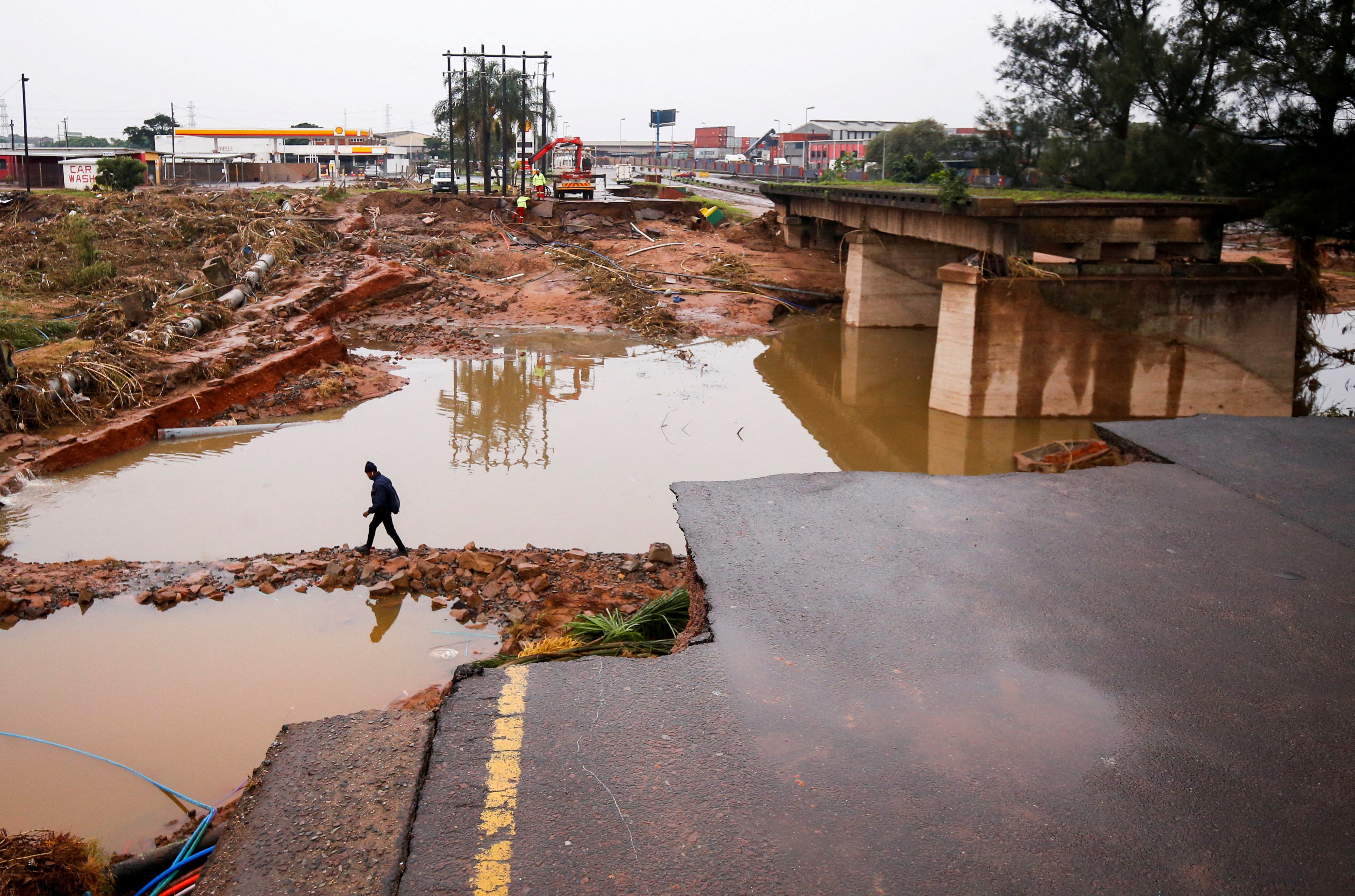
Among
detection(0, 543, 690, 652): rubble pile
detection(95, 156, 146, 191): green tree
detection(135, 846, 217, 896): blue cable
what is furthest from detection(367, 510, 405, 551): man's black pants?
detection(95, 156, 146, 191): green tree

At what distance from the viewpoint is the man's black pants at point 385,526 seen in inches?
422

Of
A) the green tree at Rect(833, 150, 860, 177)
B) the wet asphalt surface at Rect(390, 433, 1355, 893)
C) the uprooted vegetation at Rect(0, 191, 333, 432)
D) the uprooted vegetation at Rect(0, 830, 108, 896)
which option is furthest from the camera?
the green tree at Rect(833, 150, 860, 177)

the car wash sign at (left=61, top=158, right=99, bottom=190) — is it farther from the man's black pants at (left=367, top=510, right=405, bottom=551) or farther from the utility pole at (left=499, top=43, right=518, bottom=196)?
the man's black pants at (left=367, top=510, right=405, bottom=551)

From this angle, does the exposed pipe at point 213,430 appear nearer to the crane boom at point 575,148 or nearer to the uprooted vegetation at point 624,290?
the uprooted vegetation at point 624,290

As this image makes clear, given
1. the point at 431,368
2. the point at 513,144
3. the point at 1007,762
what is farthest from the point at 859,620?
the point at 513,144

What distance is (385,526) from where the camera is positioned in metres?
10.9

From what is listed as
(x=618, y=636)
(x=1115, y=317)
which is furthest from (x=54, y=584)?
(x=1115, y=317)

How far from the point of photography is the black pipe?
5277 mm

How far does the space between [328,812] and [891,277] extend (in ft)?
88.1

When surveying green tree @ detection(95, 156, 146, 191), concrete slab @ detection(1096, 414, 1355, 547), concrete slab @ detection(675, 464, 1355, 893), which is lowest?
concrete slab @ detection(675, 464, 1355, 893)

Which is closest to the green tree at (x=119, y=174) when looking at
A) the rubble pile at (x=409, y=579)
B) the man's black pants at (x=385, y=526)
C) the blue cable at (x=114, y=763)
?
the rubble pile at (x=409, y=579)

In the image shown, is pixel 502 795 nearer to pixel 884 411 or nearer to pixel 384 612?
pixel 384 612

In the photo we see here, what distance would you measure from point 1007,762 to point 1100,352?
15.8 m

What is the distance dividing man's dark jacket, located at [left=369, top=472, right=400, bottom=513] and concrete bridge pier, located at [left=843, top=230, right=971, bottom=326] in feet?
69.4
